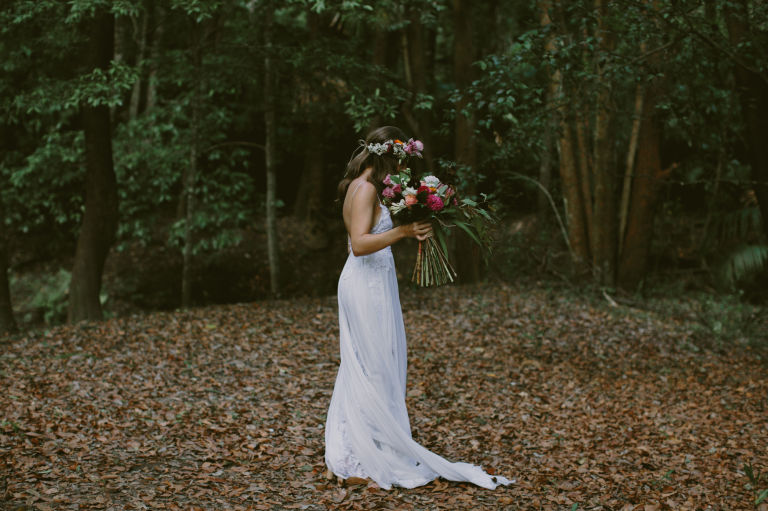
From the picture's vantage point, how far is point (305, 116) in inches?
494

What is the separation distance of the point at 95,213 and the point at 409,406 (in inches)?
250

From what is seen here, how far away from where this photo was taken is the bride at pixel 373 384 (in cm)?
455

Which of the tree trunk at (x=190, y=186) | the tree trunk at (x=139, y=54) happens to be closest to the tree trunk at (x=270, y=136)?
the tree trunk at (x=190, y=186)

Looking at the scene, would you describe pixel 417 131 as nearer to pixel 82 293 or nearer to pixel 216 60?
pixel 216 60

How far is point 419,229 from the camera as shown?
433 cm

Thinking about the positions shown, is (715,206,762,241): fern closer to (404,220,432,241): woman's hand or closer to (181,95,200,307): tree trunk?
(181,95,200,307): tree trunk

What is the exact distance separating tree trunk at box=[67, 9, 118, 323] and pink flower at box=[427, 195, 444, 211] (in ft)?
24.4

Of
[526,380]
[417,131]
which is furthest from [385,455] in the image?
[417,131]

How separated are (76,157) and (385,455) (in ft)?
28.7

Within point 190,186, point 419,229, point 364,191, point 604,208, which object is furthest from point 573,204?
point 364,191

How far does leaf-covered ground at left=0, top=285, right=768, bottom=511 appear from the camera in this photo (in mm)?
4582

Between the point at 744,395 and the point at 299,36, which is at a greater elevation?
the point at 299,36

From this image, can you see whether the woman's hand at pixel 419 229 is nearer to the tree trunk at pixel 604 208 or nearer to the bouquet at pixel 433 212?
the bouquet at pixel 433 212

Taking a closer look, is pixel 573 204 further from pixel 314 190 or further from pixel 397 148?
pixel 397 148
